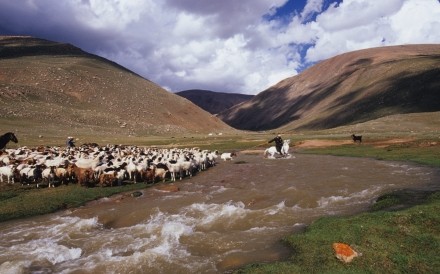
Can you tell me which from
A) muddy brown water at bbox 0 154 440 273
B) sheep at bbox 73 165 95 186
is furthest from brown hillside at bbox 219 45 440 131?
sheep at bbox 73 165 95 186

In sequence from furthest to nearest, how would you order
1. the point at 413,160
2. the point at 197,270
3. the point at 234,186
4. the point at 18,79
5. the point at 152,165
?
the point at 18,79
the point at 413,160
the point at 152,165
the point at 234,186
the point at 197,270

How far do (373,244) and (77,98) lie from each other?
11120cm

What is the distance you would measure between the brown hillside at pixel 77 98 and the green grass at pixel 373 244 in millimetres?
68536

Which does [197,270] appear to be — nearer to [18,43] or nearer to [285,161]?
[285,161]

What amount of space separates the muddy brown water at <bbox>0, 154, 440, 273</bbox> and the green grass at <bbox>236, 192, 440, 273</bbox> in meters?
0.81

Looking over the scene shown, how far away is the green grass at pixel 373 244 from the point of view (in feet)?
32.5

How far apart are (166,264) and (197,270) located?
3.40ft

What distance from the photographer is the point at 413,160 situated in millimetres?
30656

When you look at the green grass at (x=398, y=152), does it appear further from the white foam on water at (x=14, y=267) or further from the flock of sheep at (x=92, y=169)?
the white foam on water at (x=14, y=267)

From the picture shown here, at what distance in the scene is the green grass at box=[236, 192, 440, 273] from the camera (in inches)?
390

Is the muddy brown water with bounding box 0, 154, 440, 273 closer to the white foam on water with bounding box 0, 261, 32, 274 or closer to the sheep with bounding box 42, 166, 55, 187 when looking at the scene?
the white foam on water with bounding box 0, 261, 32, 274

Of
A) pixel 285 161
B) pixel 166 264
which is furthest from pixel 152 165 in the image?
Answer: pixel 166 264

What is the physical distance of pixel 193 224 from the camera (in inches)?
596

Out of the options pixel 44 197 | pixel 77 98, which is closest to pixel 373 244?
pixel 44 197
